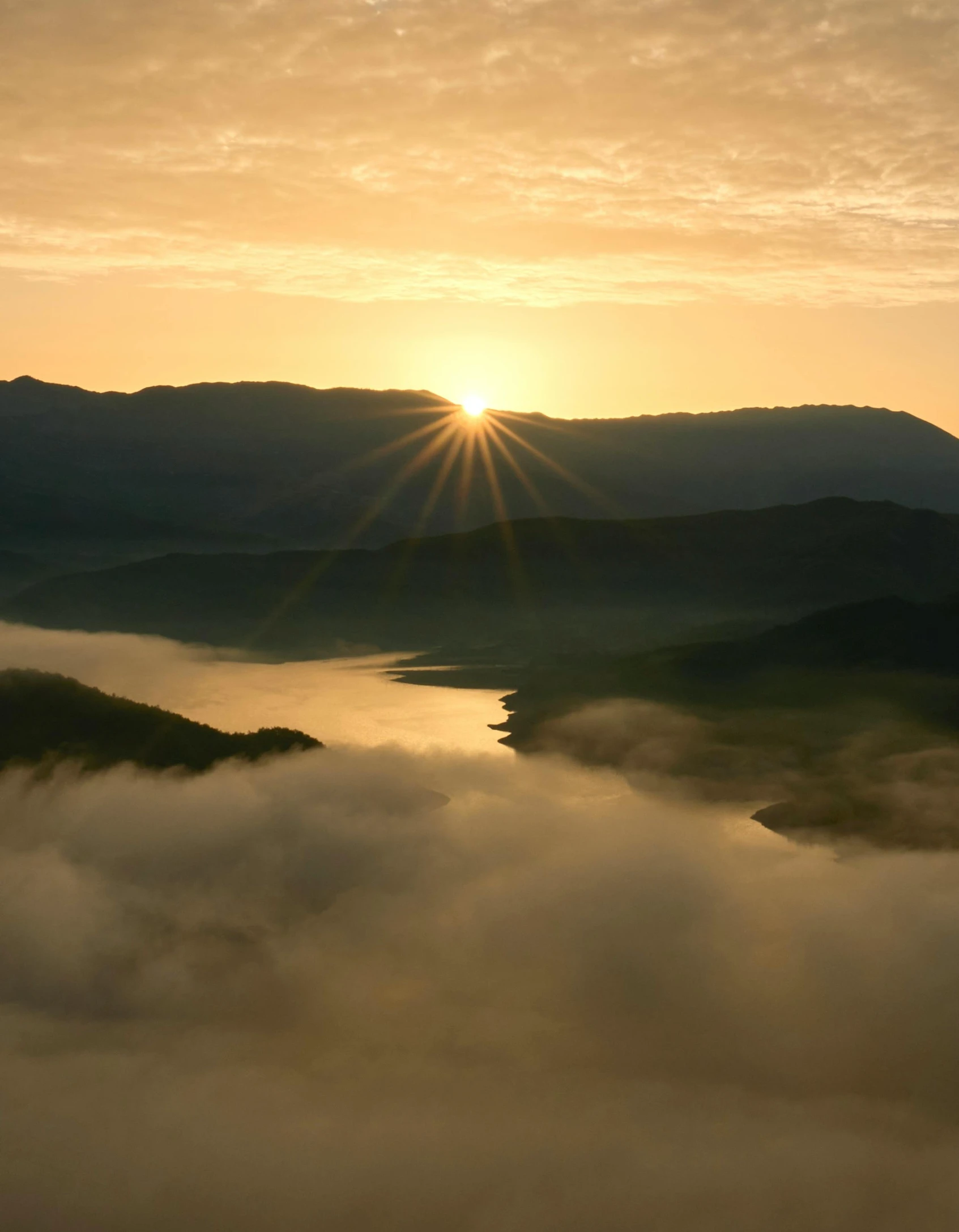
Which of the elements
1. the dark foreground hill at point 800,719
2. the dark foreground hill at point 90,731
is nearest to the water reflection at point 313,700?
the dark foreground hill at point 800,719

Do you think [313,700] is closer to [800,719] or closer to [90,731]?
[90,731]

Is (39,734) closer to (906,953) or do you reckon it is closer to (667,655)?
(906,953)

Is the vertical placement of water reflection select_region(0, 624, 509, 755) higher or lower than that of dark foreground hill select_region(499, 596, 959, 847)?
lower

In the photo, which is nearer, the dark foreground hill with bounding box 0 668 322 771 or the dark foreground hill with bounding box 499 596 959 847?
the dark foreground hill with bounding box 499 596 959 847

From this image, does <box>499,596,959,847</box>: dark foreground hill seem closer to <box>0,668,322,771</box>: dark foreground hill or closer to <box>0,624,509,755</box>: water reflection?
<box>0,624,509,755</box>: water reflection

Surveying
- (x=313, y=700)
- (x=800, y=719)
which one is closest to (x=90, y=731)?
(x=800, y=719)

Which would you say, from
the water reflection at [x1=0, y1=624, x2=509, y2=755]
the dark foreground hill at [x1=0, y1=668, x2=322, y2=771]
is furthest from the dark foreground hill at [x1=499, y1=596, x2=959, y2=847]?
the dark foreground hill at [x1=0, y1=668, x2=322, y2=771]
